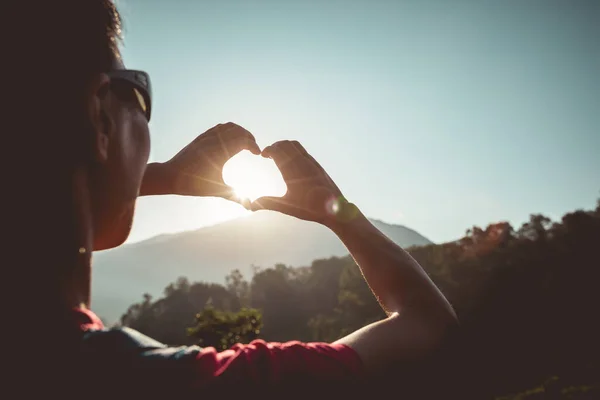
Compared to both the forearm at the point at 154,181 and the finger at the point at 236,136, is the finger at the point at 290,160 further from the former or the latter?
the forearm at the point at 154,181

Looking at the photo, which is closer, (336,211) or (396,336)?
(396,336)

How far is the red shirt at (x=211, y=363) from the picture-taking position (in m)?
0.75

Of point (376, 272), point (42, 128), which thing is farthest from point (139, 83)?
point (376, 272)

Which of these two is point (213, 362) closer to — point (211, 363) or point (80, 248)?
point (211, 363)

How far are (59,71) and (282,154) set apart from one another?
2.76 feet

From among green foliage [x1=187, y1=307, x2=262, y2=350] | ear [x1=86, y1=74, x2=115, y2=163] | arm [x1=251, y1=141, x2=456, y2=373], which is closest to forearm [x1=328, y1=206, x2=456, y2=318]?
arm [x1=251, y1=141, x2=456, y2=373]

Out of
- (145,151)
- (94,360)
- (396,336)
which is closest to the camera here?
(94,360)

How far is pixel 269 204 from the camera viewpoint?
1.55m

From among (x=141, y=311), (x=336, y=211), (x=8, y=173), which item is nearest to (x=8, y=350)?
(x=8, y=173)

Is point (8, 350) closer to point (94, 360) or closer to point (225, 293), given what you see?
point (94, 360)

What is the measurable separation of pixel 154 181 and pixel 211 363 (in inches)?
49.5

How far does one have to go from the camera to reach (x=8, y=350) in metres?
0.75

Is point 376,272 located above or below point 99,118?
below

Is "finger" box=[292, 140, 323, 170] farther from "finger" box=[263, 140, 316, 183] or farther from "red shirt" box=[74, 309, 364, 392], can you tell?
"red shirt" box=[74, 309, 364, 392]
